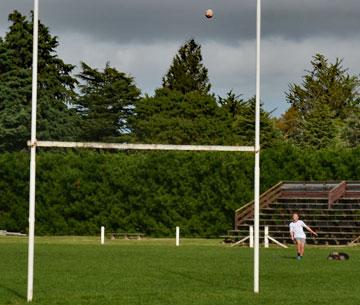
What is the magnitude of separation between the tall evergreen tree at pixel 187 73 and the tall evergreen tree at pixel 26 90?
13637 millimetres

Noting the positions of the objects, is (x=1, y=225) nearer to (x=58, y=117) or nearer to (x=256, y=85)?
(x=58, y=117)

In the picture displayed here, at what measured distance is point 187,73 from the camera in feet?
322

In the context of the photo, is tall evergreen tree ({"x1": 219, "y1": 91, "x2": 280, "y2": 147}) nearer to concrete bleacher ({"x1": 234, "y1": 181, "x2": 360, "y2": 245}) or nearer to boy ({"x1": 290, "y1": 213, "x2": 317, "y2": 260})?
concrete bleacher ({"x1": 234, "y1": 181, "x2": 360, "y2": 245})

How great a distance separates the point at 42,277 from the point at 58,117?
2266 inches

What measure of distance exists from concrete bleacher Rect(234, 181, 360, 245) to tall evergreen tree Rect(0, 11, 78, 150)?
28.1 meters

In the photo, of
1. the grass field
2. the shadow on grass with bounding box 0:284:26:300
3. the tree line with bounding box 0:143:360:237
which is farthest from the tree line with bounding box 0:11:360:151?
the shadow on grass with bounding box 0:284:26:300

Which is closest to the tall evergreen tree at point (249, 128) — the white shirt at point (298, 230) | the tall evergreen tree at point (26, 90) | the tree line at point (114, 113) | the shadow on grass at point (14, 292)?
the tree line at point (114, 113)

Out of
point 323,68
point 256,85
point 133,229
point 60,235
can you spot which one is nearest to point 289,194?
point 133,229

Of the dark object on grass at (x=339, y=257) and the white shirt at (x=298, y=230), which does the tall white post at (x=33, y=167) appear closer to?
the dark object on grass at (x=339, y=257)

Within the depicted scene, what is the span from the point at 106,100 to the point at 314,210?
36.0m

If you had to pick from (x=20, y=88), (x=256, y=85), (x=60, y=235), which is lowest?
(x=60, y=235)

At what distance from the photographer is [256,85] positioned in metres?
20.0

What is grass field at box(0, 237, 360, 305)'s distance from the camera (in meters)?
19.8

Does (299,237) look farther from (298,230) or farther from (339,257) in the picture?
(339,257)
